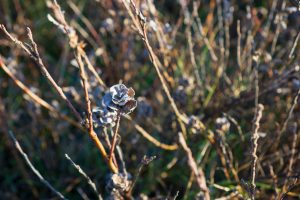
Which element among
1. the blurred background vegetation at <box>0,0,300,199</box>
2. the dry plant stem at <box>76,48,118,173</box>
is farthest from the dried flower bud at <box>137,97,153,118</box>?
the dry plant stem at <box>76,48,118,173</box>

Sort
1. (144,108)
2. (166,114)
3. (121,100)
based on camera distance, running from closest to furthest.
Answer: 1. (121,100)
2. (144,108)
3. (166,114)

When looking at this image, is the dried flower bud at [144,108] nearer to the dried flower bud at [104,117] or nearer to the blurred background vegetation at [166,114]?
the blurred background vegetation at [166,114]

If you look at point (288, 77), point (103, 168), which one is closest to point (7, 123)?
point (103, 168)

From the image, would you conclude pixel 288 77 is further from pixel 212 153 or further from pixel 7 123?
pixel 7 123

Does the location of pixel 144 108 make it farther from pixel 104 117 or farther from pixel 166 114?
pixel 104 117

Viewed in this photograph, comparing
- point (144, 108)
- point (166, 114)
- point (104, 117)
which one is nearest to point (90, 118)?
point (104, 117)

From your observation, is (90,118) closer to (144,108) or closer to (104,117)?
(104,117)

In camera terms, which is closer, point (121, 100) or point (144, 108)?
point (121, 100)

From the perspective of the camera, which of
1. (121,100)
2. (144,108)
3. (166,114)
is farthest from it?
(166,114)

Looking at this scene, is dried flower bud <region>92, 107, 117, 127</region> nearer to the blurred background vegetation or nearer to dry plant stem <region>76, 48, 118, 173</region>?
dry plant stem <region>76, 48, 118, 173</region>

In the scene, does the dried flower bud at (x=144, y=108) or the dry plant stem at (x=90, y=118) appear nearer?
the dry plant stem at (x=90, y=118)

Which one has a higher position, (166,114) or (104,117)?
(166,114)

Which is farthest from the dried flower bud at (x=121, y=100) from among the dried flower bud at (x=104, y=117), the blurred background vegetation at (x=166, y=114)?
the blurred background vegetation at (x=166, y=114)
